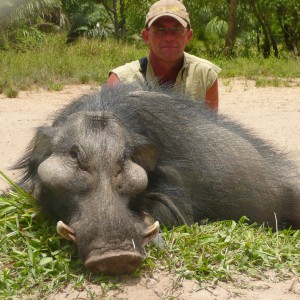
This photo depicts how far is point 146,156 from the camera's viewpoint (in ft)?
11.8

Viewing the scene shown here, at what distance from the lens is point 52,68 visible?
38.4 ft

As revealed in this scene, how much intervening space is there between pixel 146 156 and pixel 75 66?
8677 mm

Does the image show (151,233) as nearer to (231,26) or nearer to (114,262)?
(114,262)

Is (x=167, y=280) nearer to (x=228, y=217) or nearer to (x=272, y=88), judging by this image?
(x=228, y=217)

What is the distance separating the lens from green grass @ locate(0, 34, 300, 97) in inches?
430

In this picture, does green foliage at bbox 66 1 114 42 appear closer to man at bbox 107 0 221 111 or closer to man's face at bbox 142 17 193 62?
man at bbox 107 0 221 111

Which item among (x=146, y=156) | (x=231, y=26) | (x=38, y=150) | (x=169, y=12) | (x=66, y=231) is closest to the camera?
(x=66, y=231)

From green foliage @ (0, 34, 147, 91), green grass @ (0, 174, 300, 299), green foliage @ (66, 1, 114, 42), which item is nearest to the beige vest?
green grass @ (0, 174, 300, 299)

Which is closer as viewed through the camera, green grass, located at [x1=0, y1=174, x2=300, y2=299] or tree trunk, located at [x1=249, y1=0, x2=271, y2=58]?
green grass, located at [x1=0, y1=174, x2=300, y2=299]

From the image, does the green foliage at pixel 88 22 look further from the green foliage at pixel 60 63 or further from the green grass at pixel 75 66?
the green foliage at pixel 60 63

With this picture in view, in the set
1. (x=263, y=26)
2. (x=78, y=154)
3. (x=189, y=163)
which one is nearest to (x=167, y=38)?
(x=189, y=163)

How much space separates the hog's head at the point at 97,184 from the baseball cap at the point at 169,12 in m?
1.53

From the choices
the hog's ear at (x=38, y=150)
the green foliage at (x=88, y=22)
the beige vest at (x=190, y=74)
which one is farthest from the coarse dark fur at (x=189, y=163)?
the green foliage at (x=88, y=22)

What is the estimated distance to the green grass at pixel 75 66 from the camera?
35.9 feet
